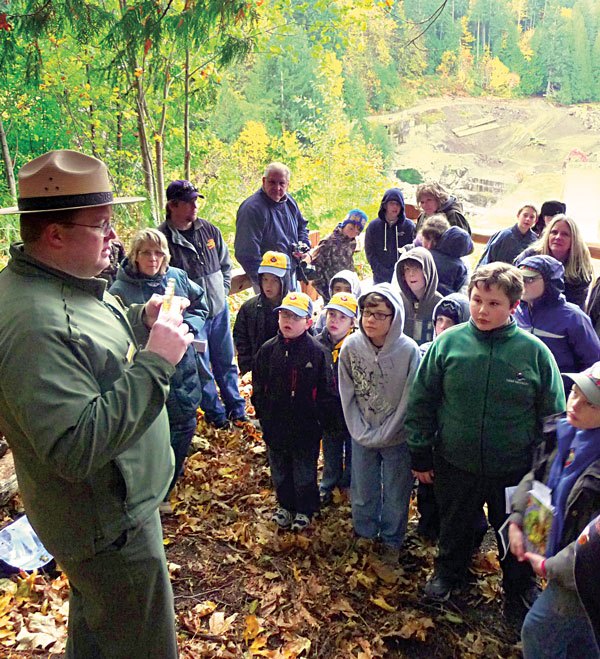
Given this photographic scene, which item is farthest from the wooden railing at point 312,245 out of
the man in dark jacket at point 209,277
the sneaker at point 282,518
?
the sneaker at point 282,518

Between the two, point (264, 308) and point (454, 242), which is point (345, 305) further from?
point (454, 242)

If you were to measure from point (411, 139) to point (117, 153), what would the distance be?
1545cm

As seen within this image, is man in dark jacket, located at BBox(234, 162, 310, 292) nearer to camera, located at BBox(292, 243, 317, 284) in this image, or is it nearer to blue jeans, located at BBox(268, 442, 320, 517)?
camera, located at BBox(292, 243, 317, 284)

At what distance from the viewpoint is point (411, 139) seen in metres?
22.2

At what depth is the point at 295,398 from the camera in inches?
139

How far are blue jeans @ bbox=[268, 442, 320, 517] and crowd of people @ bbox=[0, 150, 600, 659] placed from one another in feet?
0.04

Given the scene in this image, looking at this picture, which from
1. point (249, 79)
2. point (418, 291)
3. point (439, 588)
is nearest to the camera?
point (439, 588)

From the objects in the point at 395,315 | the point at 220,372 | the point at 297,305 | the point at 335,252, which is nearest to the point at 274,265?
the point at 297,305

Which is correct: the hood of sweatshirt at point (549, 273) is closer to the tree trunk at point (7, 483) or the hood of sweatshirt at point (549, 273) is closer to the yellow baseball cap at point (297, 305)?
the yellow baseball cap at point (297, 305)

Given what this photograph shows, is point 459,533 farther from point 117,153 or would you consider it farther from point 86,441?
point 117,153

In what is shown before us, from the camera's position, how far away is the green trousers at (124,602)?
73.6 inches

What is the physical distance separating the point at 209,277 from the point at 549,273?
2.76 m

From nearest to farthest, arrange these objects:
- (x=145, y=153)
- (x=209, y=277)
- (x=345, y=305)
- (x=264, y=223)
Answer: (x=345, y=305)
(x=209, y=277)
(x=264, y=223)
(x=145, y=153)

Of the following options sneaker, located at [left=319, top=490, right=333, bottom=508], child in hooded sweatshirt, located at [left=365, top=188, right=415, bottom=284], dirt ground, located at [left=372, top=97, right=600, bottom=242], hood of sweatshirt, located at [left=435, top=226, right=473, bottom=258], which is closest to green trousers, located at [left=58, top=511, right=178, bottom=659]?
sneaker, located at [left=319, top=490, right=333, bottom=508]
